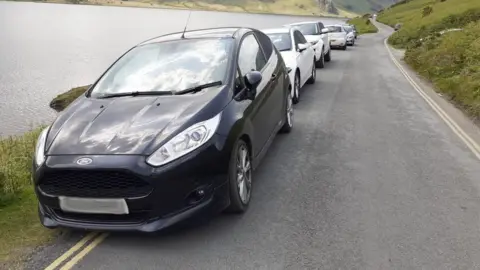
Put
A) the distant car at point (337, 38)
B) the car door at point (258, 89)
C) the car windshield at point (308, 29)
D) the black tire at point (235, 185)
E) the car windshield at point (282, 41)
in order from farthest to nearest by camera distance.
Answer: the distant car at point (337, 38) → the car windshield at point (308, 29) → the car windshield at point (282, 41) → the car door at point (258, 89) → the black tire at point (235, 185)

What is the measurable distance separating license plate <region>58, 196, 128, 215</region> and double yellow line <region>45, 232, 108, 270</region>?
0.37 metres

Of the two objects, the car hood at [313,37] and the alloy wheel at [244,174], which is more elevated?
the alloy wheel at [244,174]

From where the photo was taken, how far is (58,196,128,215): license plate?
412 centimetres

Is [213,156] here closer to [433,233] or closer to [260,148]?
[260,148]

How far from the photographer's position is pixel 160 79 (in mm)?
5492

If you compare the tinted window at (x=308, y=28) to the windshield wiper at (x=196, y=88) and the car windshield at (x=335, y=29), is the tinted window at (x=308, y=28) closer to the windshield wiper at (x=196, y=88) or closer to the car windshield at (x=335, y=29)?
the car windshield at (x=335, y=29)

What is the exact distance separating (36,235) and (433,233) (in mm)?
3735

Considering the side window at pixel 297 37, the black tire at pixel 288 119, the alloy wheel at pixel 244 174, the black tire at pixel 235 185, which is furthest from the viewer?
the side window at pixel 297 37

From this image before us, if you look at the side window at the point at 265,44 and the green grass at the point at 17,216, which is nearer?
the green grass at the point at 17,216

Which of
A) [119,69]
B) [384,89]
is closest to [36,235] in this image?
[119,69]

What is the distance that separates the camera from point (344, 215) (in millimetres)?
4965

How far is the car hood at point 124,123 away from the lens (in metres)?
4.26

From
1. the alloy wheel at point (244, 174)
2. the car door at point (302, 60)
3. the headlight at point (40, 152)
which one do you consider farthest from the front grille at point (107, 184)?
the car door at point (302, 60)

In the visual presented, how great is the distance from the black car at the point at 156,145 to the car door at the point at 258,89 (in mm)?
28
